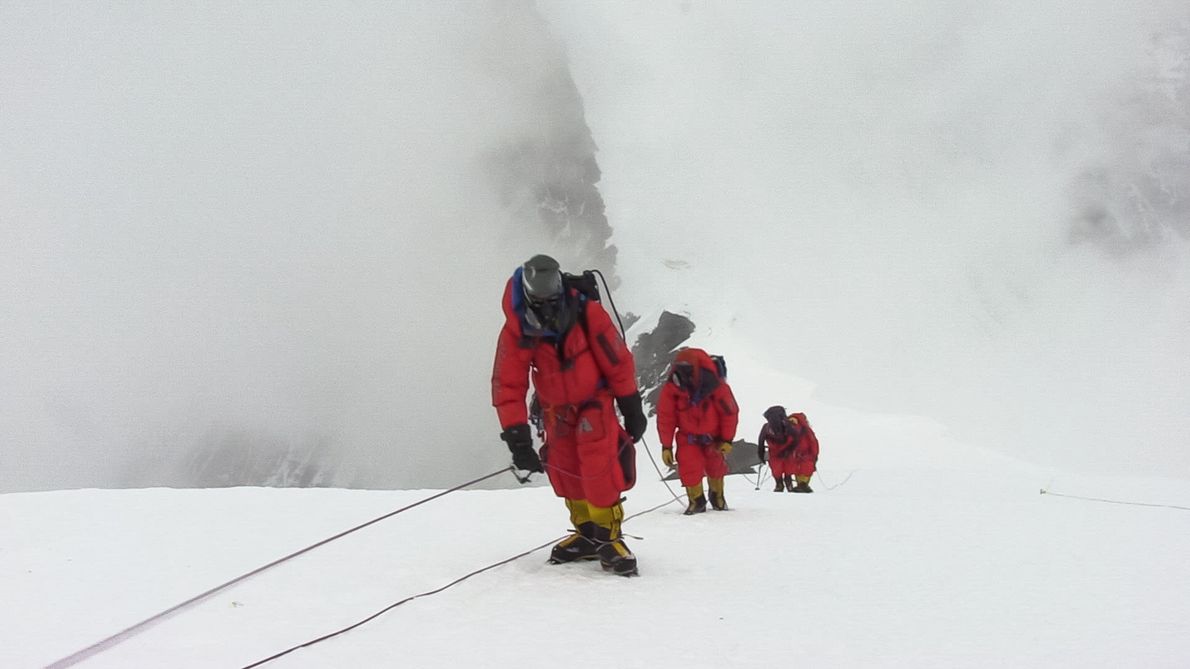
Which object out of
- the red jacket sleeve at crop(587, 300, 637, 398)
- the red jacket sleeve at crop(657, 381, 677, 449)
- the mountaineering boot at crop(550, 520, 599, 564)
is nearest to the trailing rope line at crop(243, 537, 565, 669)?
the mountaineering boot at crop(550, 520, 599, 564)

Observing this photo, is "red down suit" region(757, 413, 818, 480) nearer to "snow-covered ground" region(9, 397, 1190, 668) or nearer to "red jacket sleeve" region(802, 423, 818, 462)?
"red jacket sleeve" region(802, 423, 818, 462)

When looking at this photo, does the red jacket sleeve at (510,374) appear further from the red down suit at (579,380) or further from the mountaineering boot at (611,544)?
the mountaineering boot at (611,544)

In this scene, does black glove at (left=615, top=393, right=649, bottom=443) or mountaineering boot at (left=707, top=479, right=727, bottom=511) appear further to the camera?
mountaineering boot at (left=707, top=479, right=727, bottom=511)

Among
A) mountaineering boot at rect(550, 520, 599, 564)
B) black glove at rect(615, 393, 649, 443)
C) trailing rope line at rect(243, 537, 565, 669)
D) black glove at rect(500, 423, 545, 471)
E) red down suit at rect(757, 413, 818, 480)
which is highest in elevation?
red down suit at rect(757, 413, 818, 480)

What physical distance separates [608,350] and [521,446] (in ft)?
2.63

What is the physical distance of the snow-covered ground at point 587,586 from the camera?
3285mm

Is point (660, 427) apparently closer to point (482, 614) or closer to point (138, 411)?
point (482, 614)

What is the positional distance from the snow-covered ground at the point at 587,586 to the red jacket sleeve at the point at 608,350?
4.02 feet

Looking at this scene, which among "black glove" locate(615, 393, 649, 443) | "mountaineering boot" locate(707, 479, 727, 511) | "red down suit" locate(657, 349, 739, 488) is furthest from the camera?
"mountaineering boot" locate(707, 479, 727, 511)

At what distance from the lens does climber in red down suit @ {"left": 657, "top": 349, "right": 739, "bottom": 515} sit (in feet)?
26.6

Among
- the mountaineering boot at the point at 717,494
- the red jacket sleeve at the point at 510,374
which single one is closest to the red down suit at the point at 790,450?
the mountaineering boot at the point at 717,494

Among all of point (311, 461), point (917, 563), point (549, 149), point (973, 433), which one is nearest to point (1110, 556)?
point (917, 563)

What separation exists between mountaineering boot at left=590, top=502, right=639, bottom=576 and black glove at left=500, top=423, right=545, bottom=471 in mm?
619

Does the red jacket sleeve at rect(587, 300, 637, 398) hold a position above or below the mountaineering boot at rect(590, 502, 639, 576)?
above
